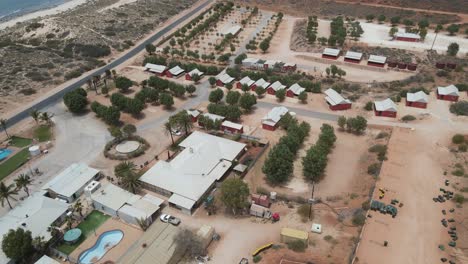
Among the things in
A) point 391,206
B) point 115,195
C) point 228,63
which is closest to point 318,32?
point 228,63

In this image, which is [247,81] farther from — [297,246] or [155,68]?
[297,246]

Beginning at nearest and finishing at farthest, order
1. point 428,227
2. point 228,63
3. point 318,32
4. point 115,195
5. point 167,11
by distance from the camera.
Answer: point 428,227 < point 115,195 < point 228,63 < point 318,32 < point 167,11

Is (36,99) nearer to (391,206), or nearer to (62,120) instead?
(62,120)

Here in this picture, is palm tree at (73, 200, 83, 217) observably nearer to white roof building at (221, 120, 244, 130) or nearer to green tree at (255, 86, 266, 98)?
white roof building at (221, 120, 244, 130)

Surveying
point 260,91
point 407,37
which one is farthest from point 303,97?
point 407,37

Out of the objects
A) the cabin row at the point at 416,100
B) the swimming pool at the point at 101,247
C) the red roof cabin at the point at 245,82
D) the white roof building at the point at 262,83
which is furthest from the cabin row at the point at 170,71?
the swimming pool at the point at 101,247

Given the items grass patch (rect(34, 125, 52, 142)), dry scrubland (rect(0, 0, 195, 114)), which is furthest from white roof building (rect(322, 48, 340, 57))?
grass patch (rect(34, 125, 52, 142))

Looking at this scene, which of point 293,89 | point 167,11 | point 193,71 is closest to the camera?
point 293,89
